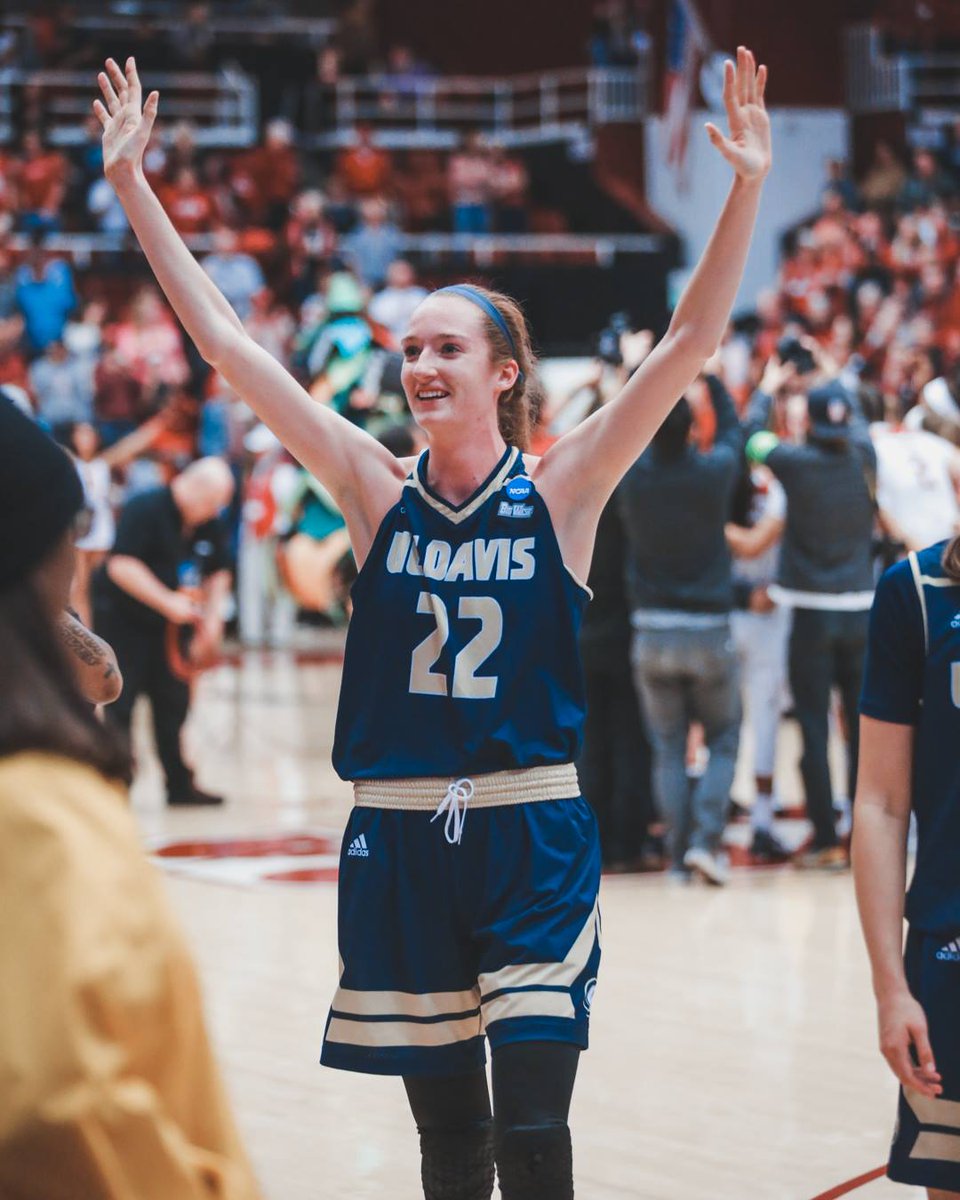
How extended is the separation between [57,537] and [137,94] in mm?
2081

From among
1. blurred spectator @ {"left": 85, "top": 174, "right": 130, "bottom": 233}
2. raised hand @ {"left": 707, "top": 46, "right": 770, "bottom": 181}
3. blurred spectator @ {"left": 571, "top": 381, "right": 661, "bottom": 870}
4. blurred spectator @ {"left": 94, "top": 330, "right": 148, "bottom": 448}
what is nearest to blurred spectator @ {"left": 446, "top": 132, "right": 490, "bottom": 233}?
blurred spectator @ {"left": 85, "top": 174, "right": 130, "bottom": 233}

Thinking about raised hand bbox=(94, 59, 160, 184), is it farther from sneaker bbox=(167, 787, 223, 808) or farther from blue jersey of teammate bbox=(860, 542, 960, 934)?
sneaker bbox=(167, 787, 223, 808)

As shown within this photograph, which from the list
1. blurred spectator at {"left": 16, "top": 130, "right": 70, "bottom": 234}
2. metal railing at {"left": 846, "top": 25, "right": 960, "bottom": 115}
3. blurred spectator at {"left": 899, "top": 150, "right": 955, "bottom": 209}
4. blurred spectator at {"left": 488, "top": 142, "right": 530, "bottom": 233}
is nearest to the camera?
blurred spectator at {"left": 16, "top": 130, "right": 70, "bottom": 234}

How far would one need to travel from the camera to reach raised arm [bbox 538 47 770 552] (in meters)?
3.27

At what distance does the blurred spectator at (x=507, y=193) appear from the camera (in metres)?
22.9

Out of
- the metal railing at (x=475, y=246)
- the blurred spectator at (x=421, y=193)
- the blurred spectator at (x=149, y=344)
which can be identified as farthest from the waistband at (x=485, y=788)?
the blurred spectator at (x=421, y=193)

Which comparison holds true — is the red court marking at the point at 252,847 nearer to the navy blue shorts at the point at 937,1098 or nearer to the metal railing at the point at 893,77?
the navy blue shorts at the point at 937,1098

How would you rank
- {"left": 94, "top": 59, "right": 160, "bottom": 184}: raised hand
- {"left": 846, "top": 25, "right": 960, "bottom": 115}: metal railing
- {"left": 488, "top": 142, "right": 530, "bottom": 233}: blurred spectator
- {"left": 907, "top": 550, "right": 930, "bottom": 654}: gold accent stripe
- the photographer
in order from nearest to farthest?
{"left": 907, "top": 550, "right": 930, "bottom": 654}: gold accent stripe < {"left": 94, "top": 59, "right": 160, "bottom": 184}: raised hand < the photographer < {"left": 488, "top": 142, "right": 530, "bottom": 233}: blurred spectator < {"left": 846, "top": 25, "right": 960, "bottom": 115}: metal railing

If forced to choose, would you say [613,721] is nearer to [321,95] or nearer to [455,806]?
[455,806]

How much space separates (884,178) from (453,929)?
21320 mm

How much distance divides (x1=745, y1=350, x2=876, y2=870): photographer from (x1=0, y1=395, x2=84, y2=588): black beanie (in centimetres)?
669

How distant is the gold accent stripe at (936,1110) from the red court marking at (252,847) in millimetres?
6156

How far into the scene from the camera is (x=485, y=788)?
328 centimetres

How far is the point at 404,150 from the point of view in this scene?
23.7 m
